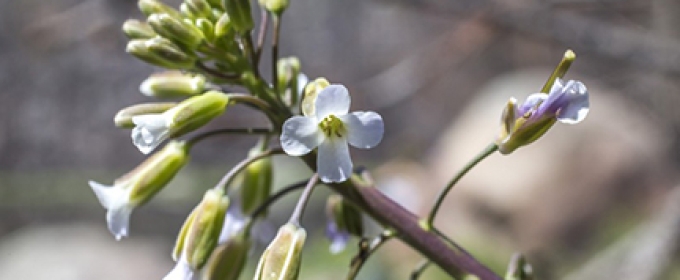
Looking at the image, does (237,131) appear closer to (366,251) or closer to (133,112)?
(133,112)

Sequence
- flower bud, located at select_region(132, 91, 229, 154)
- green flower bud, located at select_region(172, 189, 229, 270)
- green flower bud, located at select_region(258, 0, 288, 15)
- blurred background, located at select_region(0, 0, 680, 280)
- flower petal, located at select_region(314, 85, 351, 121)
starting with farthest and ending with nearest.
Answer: blurred background, located at select_region(0, 0, 680, 280) < green flower bud, located at select_region(258, 0, 288, 15) < green flower bud, located at select_region(172, 189, 229, 270) < flower bud, located at select_region(132, 91, 229, 154) < flower petal, located at select_region(314, 85, 351, 121)

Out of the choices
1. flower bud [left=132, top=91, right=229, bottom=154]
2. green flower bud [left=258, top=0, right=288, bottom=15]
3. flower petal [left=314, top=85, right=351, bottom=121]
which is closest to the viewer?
flower petal [left=314, top=85, right=351, bottom=121]

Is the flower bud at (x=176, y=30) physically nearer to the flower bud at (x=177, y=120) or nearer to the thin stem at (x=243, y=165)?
the flower bud at (x=177, y=120)

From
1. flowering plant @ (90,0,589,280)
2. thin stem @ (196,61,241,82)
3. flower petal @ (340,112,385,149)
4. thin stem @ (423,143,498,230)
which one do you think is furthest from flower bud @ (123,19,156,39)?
thin stem @ (423,143,498,230)

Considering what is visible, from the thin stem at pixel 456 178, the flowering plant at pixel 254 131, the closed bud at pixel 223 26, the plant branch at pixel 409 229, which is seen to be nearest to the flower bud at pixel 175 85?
the flowering plant at pixel 254 131

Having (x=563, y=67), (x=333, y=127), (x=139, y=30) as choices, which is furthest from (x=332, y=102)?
(x=139, y=30)

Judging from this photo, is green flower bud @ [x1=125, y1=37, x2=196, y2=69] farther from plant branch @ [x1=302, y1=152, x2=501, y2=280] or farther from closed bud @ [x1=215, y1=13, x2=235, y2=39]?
plant branch @ [x1=302, y1=152, x2=501, y2=280]

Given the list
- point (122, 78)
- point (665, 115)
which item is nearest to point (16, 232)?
point (122, 78)
